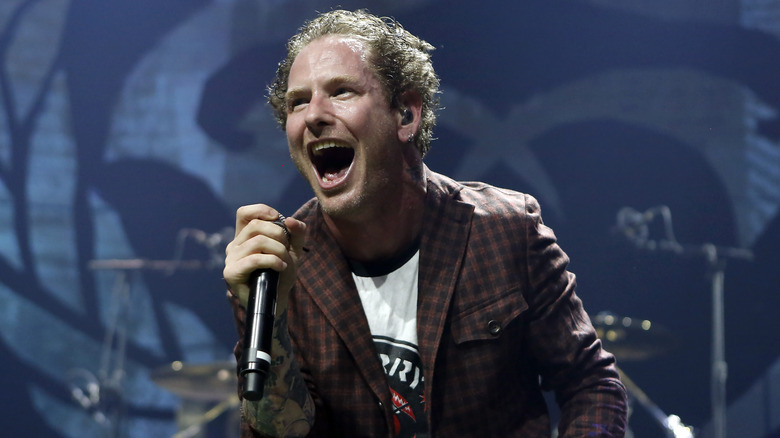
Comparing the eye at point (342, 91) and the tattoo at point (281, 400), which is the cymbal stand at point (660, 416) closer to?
the tattoo at point (281, 400)

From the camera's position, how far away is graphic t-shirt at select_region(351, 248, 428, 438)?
1.65 m

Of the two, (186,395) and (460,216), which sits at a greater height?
(460,216)

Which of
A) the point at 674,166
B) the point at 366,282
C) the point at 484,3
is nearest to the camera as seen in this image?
the point at 366,282

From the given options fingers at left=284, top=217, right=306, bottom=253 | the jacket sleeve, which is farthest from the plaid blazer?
fingers at left=284, top=217, right=306, bottom=253

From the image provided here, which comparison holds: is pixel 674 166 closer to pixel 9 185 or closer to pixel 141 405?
pixel 141 405

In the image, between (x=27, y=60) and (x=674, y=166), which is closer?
(x=674, y=166)

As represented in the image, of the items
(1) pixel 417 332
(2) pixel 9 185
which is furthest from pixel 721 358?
(2) pixel 9 185

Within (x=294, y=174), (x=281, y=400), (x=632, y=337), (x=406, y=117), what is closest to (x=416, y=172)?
(x=406, y=117)

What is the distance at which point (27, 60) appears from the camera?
486 centimetres

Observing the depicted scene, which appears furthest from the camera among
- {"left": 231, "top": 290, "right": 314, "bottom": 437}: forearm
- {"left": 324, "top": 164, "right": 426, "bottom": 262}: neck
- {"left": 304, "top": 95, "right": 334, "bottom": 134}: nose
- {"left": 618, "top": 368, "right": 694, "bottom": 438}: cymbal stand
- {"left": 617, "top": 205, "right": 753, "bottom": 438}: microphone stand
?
{"left": 617, "top": 205, "right": 753, "bottom": 438}: microphone stand

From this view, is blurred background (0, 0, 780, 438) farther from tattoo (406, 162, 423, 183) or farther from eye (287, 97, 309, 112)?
eye (287, 97, 309, 112)

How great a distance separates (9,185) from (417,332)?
408 centimetres

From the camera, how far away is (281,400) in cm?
151

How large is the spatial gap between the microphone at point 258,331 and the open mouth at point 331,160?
460mm
